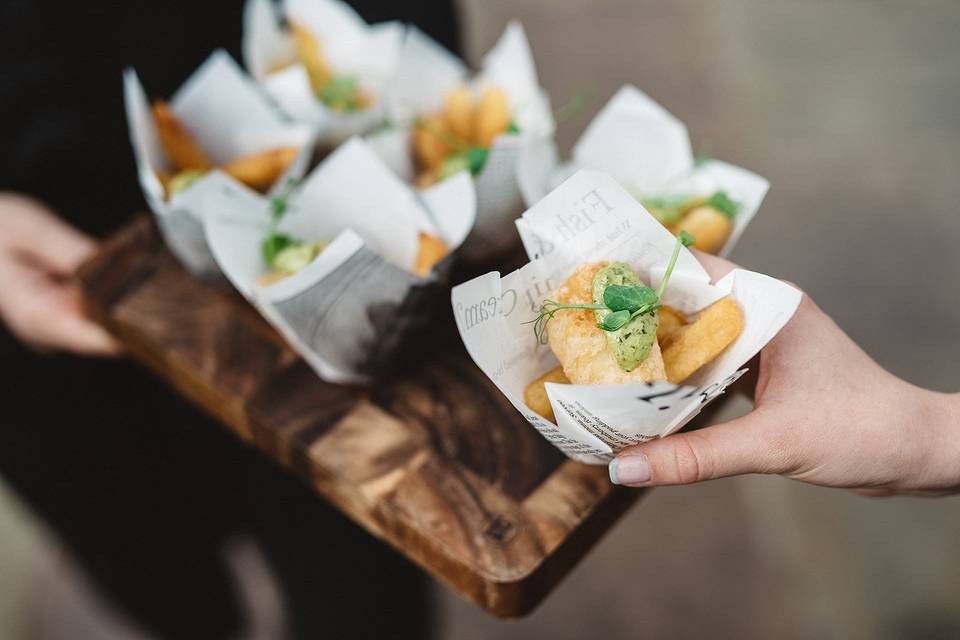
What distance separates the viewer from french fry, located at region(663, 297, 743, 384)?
0.72 meters

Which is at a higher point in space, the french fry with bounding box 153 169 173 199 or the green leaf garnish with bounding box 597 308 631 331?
the french fry with bounding box 153 169 173 199

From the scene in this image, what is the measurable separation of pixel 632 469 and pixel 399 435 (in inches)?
13.7

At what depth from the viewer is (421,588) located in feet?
5.10

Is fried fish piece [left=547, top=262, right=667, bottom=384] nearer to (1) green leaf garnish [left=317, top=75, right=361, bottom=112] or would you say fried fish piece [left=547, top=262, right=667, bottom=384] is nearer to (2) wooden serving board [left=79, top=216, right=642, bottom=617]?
(2) wooden serving board [left=79, top=216, right=642, bottom=617]

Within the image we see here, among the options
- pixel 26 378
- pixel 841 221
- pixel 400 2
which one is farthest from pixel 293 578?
pixel 841 221

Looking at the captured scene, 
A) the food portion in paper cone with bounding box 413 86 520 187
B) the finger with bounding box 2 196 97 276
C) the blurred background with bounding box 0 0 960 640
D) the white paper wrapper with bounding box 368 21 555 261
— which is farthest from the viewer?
the blurred background with bounding box 0 0 960 640

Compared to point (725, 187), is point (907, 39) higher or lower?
lower

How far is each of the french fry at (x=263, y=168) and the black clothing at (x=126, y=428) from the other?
0.46 metres

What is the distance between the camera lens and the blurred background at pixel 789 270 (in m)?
1.71

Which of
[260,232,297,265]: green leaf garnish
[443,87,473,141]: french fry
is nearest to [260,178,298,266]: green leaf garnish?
[260,232,297,265]: green leaf garnish

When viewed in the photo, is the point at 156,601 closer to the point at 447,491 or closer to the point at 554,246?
the point at 447,491

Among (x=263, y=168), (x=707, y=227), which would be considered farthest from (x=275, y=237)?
(x=707, y=227)

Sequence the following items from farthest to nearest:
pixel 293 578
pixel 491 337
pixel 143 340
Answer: pixel 293 578, pixel 143 340, pixel 491 337

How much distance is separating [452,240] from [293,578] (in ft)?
2.79
